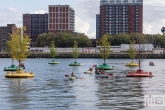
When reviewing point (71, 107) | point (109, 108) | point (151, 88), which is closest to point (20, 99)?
point (71, 107)

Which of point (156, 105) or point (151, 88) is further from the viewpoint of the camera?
point (151, 88)

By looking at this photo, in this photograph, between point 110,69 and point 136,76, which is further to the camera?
point 110,69

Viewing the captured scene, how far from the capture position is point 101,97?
198ft

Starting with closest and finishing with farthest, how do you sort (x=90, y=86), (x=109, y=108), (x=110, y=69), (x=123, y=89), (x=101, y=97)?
(x=109, y=108)
(x=101, y=97)
(x=123, y=89)
(x=90, y=86)
(x=110, y=69)

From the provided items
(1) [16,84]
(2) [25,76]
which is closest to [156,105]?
(1) [16,84]

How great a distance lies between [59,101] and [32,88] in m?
17.0

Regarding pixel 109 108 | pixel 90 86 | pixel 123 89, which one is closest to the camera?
pixel 109 108

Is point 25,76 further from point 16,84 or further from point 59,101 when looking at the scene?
point 59,101

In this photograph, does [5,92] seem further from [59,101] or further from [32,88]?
[59,101]

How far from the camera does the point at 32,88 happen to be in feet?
238

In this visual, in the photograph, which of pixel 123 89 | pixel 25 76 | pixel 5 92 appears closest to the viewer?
pixel 5 92

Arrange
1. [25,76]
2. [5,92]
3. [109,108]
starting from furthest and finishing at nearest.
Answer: [25,76] < [5,92] < [109,108]

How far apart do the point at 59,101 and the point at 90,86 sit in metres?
20.7

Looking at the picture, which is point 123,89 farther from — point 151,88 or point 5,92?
point 5,92
